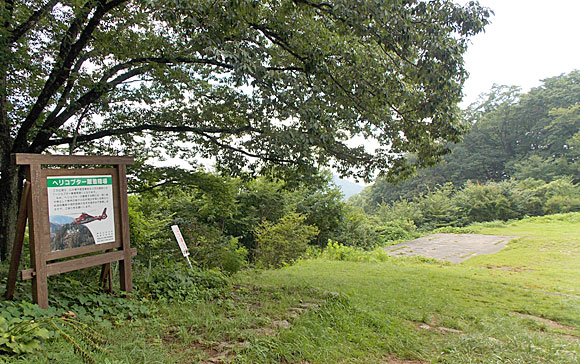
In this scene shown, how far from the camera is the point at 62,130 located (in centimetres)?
630

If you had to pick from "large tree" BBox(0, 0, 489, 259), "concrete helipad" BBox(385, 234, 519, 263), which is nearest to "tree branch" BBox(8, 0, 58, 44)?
"large tree" BBox(0, 0, 489, 259)

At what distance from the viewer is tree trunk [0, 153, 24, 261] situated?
587cm

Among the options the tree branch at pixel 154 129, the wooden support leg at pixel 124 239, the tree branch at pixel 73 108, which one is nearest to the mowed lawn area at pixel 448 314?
the wooden support leg at pixel 124 239

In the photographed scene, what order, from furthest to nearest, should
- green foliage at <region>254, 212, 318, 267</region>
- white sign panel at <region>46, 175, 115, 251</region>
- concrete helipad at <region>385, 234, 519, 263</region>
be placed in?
concrete helipad at <region>385, 234, 519, 263</region> < green foliage at <region>254, 212, 318, 267</region> < white sign panel at <region>46, 175, 115, 251</region>

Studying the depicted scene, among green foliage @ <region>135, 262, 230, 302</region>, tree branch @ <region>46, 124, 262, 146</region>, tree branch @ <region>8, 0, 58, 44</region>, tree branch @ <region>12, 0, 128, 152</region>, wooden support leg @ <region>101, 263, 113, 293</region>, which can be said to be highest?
tree branch @ <region>8, 0, 58, 44</region>

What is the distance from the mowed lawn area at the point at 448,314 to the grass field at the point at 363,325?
2 cm

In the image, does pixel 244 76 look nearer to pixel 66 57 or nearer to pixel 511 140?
pixel 66 57

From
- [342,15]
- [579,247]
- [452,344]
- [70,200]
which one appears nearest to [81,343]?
[70,200]

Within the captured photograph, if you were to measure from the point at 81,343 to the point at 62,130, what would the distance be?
16.1ft

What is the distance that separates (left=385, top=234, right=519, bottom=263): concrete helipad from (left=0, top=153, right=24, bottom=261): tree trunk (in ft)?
34.1

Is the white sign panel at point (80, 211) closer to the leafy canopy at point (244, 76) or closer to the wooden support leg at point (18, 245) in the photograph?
the wooden support leg at point (18, 245)

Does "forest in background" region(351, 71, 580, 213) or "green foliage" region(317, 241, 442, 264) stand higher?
"forest in background" region(351, 71, 580, 213)

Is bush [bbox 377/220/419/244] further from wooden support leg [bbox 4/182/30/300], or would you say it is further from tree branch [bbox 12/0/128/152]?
wooden support leg [bbox 4/182/30/300]

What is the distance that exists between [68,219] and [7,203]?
11.2 ft
